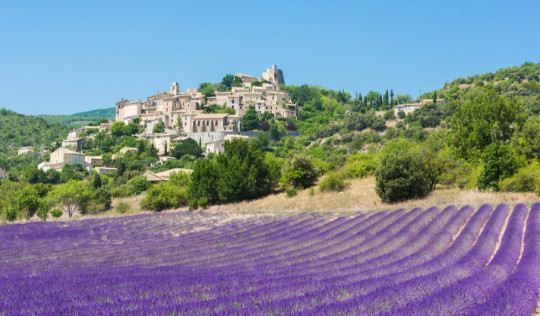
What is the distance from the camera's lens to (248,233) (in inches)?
665

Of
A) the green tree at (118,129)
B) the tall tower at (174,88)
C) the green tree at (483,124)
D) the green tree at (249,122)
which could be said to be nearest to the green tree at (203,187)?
the green tree at (483,124)

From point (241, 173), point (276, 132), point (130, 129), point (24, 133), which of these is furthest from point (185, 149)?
point (24, 133)

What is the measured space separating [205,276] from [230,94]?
337 ft

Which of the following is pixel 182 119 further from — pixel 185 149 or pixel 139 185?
pixel 139 185

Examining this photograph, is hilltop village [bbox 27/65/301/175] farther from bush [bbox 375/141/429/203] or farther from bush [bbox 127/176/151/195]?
bush [bbox 375/141/429/203]

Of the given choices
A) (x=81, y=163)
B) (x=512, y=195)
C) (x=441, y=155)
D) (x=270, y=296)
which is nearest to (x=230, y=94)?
(x=81, y=163)

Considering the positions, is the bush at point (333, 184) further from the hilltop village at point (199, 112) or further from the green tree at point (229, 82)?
the green tree at point (229, 82)

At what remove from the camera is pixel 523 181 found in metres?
24.1

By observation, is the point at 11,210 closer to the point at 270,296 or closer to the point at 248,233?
the point at 248,233

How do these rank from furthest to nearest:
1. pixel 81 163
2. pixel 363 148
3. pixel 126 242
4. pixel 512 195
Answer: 1. pixel 81 163
2. pixel 363 148
3. pixel 512 195
4. pixel 126 242

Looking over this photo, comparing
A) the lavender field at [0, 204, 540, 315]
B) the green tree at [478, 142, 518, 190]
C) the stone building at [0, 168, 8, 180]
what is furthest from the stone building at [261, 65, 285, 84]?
the lavender field at [0, 204, 540, 315]

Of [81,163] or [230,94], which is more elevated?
[230,94]

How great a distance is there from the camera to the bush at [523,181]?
23.8 m

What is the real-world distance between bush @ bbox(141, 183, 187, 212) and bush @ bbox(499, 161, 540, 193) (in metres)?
23.2
